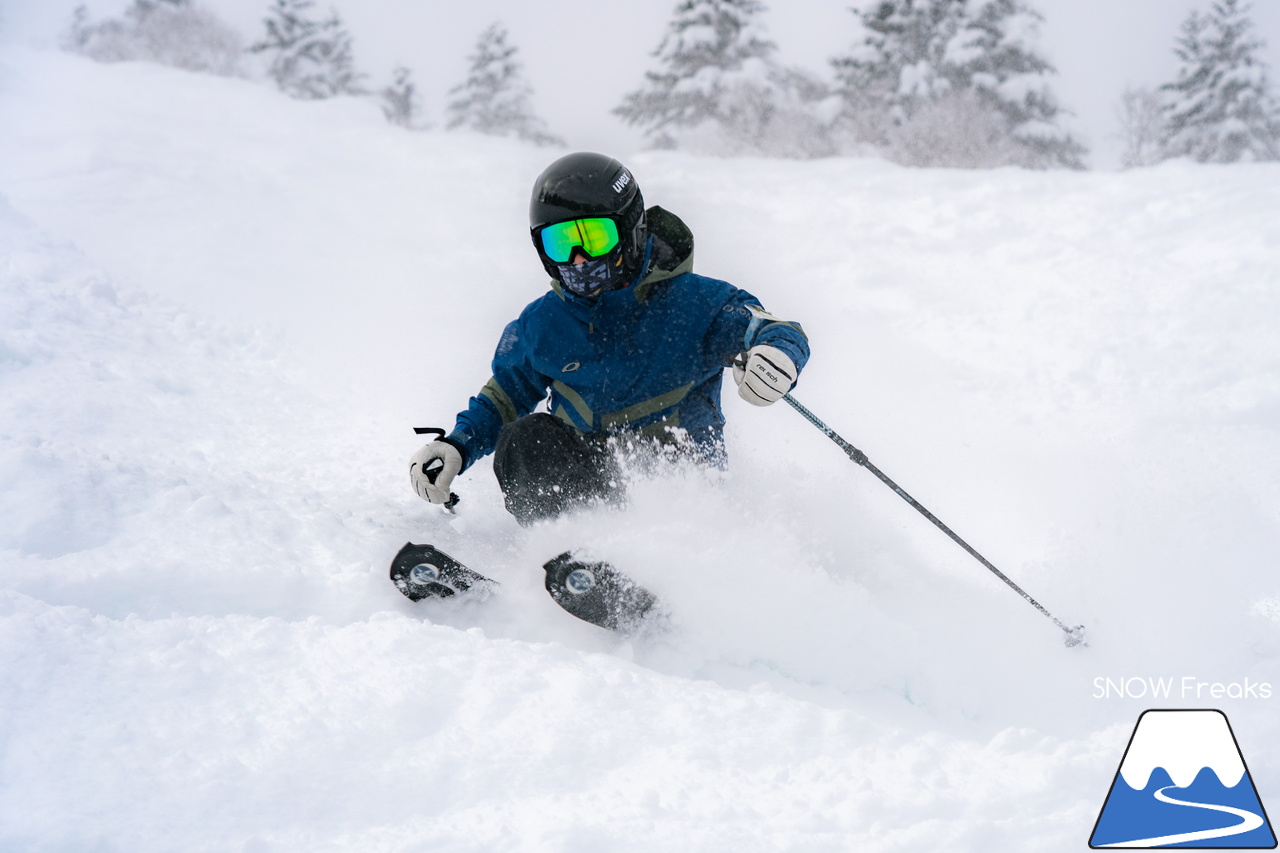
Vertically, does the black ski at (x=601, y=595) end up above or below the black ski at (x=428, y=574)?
above

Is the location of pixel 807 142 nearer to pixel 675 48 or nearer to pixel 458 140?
pixel 675 48

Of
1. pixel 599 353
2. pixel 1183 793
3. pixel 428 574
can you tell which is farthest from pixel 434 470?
pixel 1183 793

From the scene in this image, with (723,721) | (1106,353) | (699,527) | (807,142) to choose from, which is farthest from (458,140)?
(807,142)

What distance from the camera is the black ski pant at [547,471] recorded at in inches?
112

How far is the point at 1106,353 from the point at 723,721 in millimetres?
4961

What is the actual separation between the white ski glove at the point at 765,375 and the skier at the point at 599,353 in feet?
0.17

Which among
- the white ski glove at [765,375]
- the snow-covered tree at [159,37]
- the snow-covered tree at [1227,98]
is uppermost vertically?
the snow-covered tree at [1227,98]

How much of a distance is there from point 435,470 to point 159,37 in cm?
3592

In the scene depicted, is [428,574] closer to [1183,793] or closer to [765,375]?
[765,375]

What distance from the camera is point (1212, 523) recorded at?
11.5 ft

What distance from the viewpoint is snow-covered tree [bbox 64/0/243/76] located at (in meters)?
30.1

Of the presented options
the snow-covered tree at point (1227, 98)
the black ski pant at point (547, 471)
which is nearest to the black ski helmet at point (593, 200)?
the black ski pant at point (547, 471)

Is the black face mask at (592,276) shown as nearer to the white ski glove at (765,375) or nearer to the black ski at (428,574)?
the white ski glove at (765,375)

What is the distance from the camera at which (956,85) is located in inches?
808
